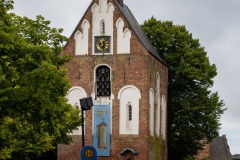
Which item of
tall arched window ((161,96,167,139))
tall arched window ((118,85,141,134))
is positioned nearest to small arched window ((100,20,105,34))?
tall arched window ((118,85,141,134))

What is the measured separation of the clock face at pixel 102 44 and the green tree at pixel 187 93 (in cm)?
842

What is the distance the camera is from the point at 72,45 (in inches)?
1906

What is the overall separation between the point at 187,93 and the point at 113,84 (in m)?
9.79

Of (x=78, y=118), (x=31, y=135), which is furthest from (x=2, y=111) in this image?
(x=78, y=118)

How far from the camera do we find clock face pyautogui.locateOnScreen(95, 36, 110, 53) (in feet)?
155

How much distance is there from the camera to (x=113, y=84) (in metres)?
46.8

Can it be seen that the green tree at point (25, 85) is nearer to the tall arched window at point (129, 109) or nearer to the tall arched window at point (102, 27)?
the tall arched window at point (129, 109)

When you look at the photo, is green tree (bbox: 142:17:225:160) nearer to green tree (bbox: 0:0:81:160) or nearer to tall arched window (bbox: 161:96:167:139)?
tall arched window (bbox: 161:96:167:139)

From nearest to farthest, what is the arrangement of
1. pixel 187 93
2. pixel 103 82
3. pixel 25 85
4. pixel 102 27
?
pixel 25 85
pixel 103 82
pixel 102 27
pixel 187 93

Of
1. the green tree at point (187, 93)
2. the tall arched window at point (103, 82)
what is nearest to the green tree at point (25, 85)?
the tall arched window at point (103, 82)

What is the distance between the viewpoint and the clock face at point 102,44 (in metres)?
47.4

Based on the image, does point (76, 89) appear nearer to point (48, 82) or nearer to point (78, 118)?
point (78, 118)

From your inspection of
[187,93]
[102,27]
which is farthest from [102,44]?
[187,93]

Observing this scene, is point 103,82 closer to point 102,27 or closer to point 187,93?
point 102,27
